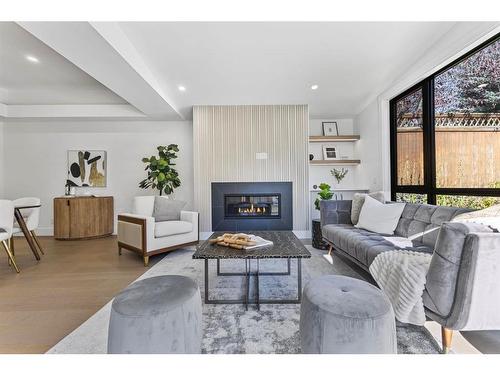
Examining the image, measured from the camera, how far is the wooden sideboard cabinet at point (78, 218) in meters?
4.02

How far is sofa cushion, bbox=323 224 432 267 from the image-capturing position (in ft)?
6.21

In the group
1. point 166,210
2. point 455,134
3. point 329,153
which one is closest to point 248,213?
point 166,210

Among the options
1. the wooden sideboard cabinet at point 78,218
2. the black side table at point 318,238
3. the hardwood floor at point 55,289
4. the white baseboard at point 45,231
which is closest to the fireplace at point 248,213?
the black side table at point 318,238

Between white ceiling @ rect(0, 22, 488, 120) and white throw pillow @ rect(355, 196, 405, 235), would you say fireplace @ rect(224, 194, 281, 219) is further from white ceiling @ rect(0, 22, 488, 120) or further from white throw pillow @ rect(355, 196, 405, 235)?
white ceiling @ rect(0, 22, 488, 120)

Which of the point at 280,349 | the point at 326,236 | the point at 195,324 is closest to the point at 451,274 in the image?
the point at 280,349

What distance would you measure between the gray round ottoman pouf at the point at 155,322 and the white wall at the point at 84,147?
12.2 ft

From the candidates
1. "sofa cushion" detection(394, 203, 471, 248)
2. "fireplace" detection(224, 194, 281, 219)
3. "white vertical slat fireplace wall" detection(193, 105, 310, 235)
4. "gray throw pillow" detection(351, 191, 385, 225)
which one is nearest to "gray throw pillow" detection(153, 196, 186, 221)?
"white vertical slat fireplace wall" detection(193, 105, 310, 235)

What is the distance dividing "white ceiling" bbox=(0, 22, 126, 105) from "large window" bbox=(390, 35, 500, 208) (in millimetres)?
4706

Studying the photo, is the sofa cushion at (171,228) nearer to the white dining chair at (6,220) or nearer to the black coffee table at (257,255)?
the black coffee table at (257,255)

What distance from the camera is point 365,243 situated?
2057 mm

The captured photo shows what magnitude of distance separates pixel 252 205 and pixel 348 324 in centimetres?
316

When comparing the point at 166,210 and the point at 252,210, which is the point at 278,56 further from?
the point at 166,210

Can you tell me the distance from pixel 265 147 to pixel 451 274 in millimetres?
3239
